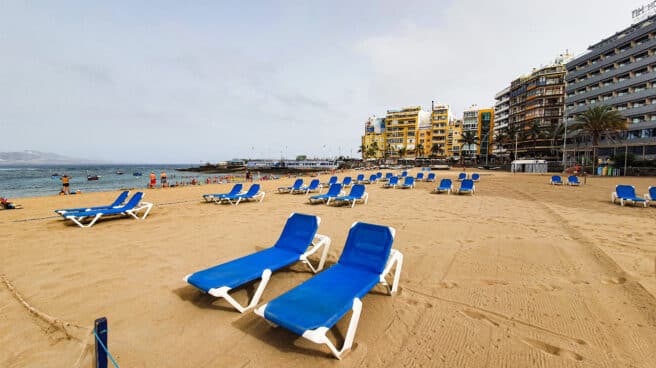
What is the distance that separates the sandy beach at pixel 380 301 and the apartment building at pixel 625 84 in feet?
160

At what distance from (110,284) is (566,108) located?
232 feet

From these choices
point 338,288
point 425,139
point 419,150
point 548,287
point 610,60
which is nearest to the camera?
point 338,288

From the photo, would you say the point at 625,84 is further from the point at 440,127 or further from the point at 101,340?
the point at 101,340

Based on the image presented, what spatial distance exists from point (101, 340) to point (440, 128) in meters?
92.8

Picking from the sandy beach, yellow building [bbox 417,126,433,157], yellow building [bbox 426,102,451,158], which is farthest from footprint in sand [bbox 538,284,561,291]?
yellow building [bbox 417,126,433,157]

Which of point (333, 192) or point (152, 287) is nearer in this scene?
point (152, 287)

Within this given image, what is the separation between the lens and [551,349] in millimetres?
2590

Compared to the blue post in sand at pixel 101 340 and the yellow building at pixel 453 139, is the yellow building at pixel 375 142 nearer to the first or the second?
the yellow building at pixel 453 139

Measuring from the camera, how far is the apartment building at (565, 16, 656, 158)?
38.7m

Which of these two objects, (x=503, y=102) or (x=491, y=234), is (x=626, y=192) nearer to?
(x=491, y=234)

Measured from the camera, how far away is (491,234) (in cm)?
655

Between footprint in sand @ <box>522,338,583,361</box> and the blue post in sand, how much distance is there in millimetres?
3502

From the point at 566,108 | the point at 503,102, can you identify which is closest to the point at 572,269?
the point at 566,108

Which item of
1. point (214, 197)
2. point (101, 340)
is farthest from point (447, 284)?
point (214, 197)
